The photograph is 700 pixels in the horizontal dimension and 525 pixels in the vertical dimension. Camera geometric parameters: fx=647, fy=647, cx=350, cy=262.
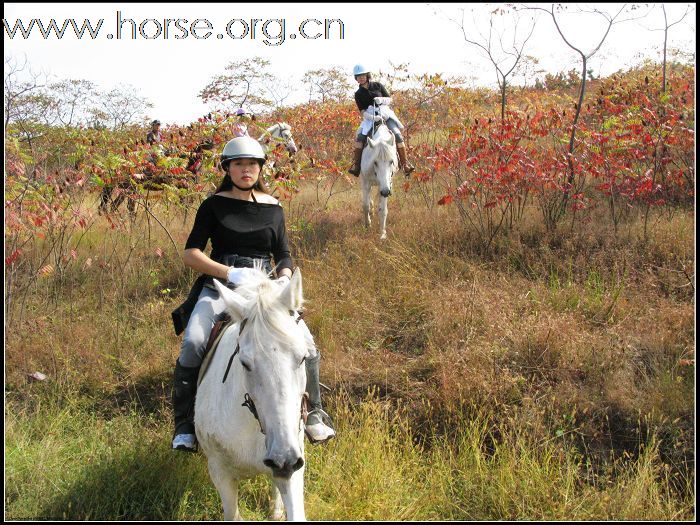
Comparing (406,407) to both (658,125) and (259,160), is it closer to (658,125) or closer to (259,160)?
(259,160)

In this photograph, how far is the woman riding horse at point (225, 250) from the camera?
4355 mm

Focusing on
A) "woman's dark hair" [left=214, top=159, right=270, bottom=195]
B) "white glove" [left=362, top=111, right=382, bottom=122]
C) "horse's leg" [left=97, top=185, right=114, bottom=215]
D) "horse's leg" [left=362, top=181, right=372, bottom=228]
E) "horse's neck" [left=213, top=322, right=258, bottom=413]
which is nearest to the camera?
"horse's neck" [left=213, top=322, right=258, bottom=413]

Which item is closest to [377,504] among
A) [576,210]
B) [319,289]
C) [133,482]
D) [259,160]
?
[133,482]

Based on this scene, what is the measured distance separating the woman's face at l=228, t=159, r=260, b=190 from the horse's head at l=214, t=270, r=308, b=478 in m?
1.43

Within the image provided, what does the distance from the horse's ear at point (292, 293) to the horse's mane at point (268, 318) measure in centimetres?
3

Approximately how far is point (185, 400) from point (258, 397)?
1341 mm

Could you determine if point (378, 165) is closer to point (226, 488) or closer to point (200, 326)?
point (200, 326)

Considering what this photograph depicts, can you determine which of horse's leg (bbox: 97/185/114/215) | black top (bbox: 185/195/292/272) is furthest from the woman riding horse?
horse's leg (bbox: 97/185/114/215)

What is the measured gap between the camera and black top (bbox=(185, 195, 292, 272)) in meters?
4.70

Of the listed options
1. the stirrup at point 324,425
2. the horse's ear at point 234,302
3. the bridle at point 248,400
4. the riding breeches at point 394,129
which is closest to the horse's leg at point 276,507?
the stirrup at point 324,425

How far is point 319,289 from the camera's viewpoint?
26.3ft

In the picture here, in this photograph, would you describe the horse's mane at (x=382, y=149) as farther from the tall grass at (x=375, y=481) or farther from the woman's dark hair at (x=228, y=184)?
the tall grass at (x=375, y=481)

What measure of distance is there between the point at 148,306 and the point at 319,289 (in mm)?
2117

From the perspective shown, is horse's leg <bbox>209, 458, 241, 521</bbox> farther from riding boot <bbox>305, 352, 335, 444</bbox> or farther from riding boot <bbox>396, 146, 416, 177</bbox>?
riding boot <bbox>396, 146, 416, 177</bbox>
